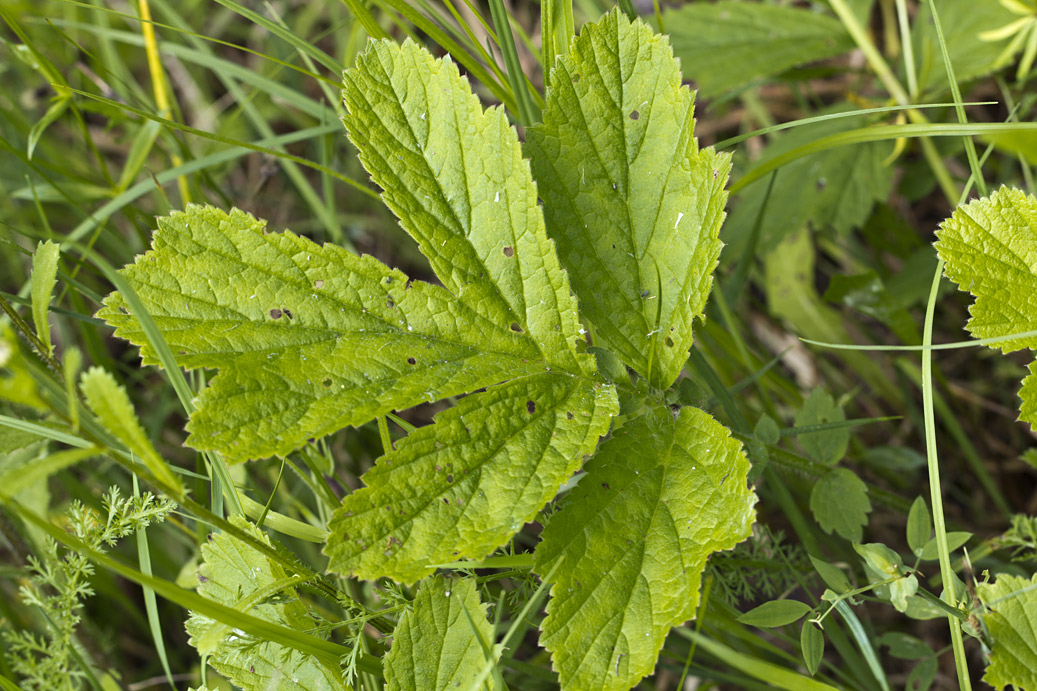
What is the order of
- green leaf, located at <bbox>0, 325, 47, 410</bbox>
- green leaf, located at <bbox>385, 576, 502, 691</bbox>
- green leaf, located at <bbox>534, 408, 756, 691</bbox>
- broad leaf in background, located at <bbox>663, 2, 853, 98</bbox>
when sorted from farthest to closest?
1. broad leaf in background, located at <bbox>663, 2, 853, 98</bbox>
2. green leaf, located at <bbox>385, 576, 502, 691</bbox>
3. green leaf, located at <bbox>534, 408, 756, 691</bbox>
4. green leaf, located at <bbox>0, 325, 47, 410</bbox>


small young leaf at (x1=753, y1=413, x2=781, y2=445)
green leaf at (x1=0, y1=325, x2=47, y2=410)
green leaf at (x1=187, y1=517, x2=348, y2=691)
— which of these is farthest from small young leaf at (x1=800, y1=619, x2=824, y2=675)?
green leaf at (x1=0, y1=325, x2=47, y2=410)

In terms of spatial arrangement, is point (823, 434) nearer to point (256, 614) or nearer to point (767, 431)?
point (767, 431)

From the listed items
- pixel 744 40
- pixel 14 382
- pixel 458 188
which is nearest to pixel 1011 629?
pixel 458 188

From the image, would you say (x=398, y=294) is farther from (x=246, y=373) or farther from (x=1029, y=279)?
(x=1029, y=279)

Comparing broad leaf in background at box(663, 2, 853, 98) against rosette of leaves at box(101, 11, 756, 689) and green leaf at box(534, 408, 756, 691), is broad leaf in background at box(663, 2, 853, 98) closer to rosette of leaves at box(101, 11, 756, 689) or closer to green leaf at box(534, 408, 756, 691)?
rosette of leaves at box(101, 11, 756, 689)

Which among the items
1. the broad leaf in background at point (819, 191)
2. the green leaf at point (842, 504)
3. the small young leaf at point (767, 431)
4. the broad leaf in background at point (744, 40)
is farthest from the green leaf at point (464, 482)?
the broad leaf in background at point (744, 40)

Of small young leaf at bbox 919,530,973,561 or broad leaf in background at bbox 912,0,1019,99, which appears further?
broad leaf in background at bbox 912,0,1019,99
